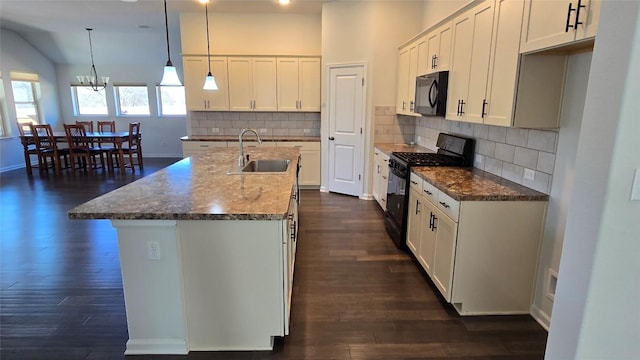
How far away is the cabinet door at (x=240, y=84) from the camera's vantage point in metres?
6.12

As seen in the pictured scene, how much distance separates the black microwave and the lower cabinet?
1.22 metres

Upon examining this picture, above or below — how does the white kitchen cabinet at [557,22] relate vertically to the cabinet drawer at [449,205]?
above

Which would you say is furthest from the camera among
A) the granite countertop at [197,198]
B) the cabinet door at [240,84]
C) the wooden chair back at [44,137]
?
the wooden chair back at [44,137]

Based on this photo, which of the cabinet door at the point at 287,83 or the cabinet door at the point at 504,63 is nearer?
the cabinet door at the point at 504,63

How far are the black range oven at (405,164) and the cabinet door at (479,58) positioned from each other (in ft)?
1.97

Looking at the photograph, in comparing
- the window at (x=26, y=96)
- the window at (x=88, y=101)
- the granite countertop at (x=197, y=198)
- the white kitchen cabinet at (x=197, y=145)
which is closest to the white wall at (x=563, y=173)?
the granite countertop at (x=197, y=198)

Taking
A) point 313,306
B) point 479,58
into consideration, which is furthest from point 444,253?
point 479,58

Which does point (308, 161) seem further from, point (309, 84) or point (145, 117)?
point (145, 117)

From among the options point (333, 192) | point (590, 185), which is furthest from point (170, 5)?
point (590, 185)

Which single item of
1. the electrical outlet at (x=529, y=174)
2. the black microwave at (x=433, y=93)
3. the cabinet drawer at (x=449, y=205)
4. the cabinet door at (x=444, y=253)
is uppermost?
the black microwave at (x=433, y=93)

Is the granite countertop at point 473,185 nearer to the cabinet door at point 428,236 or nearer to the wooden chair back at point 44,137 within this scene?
the cabinet door at point 428,236

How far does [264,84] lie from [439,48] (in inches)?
138

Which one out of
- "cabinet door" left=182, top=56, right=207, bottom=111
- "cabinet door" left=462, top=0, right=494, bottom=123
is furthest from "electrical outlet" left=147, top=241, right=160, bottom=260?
"cabinet door" left=182, top=56, right=207, bottom=111

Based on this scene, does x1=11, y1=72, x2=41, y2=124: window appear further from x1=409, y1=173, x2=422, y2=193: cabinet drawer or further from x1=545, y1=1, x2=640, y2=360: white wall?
x1=545, y1=1, x2=640, y2=360: white wall
